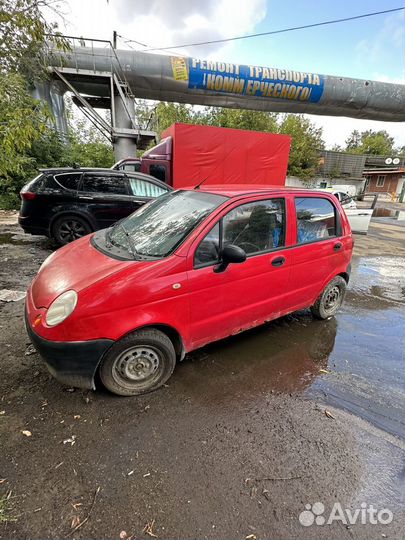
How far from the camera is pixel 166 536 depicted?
1.45m

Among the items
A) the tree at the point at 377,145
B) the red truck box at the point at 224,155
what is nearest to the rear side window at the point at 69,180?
the red truck box at the point at 224,155

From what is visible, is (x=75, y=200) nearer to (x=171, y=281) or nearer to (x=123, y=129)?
(x=171, y=281)

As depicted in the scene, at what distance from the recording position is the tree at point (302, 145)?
28.0m

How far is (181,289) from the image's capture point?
2293 mm

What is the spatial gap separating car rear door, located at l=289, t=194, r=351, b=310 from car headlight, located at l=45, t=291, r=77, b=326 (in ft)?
7.26

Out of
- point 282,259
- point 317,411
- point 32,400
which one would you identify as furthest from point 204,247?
point 32,400

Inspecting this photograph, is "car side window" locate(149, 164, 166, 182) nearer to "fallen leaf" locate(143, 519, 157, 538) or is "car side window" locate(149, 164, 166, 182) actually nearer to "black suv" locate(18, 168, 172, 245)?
"black suv" locate(18, 168, 172, 245)

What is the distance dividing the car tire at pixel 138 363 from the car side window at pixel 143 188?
4.67 meters

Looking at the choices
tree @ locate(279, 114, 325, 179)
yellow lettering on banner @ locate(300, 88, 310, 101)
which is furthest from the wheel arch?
tree @ locate(279, 114, 325, 179)

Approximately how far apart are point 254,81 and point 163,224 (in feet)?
38.2

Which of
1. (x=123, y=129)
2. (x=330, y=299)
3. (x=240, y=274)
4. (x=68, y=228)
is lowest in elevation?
(x=330, y=299)

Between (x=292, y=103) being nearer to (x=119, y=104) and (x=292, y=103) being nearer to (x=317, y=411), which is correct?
(x=119, y=104)

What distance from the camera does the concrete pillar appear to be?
11289 millimetres

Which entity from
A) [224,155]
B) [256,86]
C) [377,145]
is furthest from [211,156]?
[377,145]
